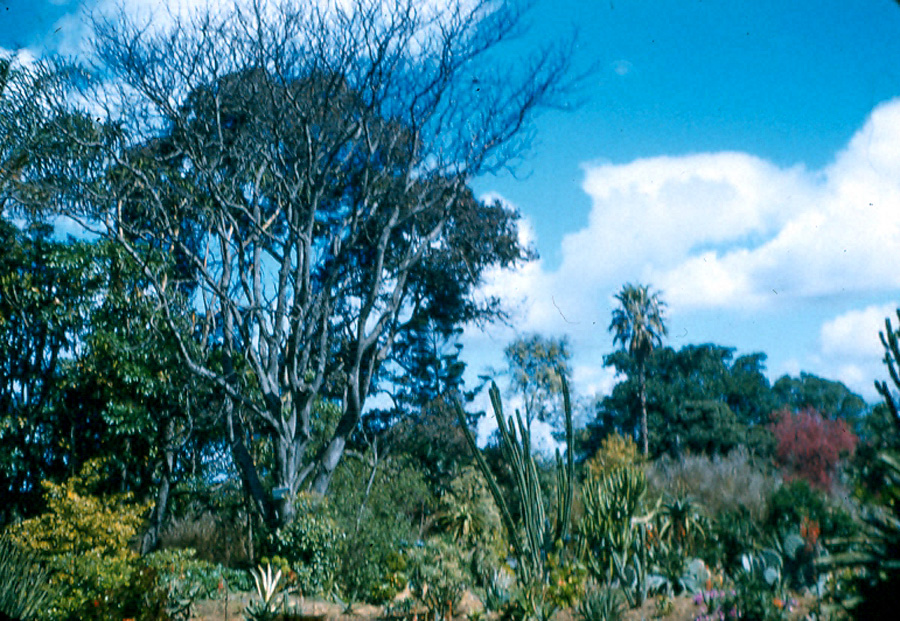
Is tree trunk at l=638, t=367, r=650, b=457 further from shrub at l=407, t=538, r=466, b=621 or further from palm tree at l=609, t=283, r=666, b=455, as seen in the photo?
shrub at l=407, t=538, r=466, b=621

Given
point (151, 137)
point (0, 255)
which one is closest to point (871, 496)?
point (151, 137)

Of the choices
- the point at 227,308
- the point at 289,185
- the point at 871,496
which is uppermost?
the point at 289,185

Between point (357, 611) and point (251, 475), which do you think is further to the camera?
point (251, 475)

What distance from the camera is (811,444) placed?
23234 mm

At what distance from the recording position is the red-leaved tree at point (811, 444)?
2227 cm

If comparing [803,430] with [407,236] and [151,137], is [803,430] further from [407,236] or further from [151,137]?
[151,137]

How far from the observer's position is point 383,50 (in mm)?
12680

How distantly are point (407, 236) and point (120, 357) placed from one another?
22.8 feet

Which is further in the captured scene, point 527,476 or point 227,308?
point 227,308

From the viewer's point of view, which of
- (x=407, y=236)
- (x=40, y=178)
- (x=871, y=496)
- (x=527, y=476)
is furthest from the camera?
(x=407, y=236)

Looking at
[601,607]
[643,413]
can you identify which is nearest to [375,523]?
[601,607]

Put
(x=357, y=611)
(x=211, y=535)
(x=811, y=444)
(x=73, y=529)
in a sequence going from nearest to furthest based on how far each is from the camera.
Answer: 1. (x=357, y=611)
2. (x=73, y=529)
3. (x=211, y=535)
4. (x=811, y=444)

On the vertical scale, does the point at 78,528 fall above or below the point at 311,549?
above

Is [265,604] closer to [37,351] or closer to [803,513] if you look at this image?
[803,513]
